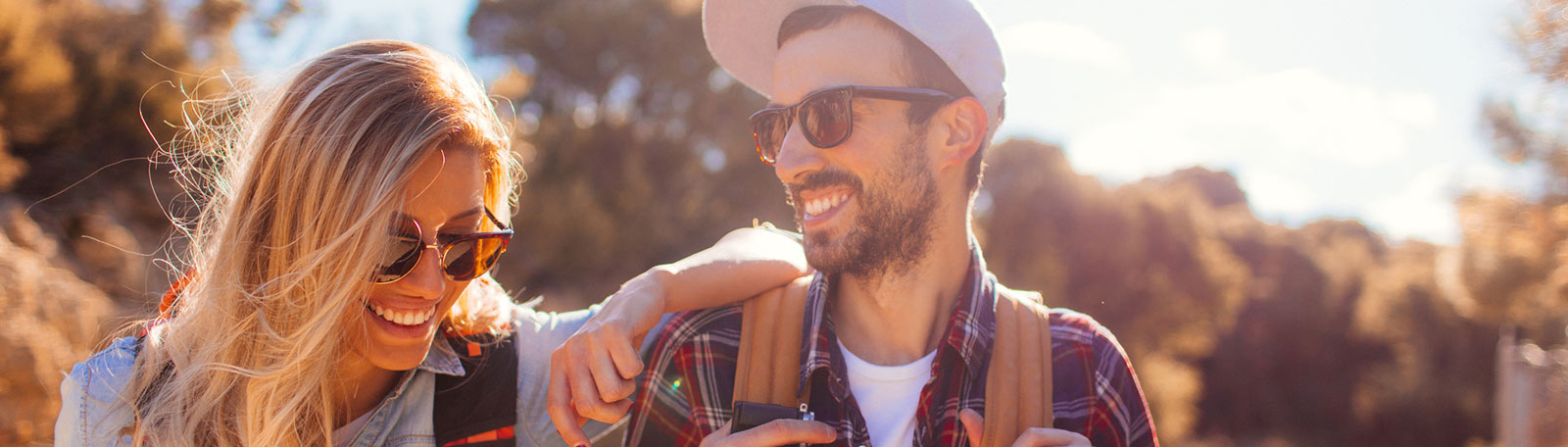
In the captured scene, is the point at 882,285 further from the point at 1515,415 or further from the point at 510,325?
the point at 1515,415

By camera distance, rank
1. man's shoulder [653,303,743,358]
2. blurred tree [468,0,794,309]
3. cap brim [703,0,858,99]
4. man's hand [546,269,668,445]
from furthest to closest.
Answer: blurred tree [468,0,794,309] < cap brim [703,0,858,99] < man's shoulder [653,303,743,358] < man's hand [546,269,668,445]

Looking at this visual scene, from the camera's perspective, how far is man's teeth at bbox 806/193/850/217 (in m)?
1.88

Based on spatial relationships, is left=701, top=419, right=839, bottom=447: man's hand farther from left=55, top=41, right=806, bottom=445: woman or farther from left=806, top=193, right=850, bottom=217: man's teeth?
left=806, top=193, right=850, bottom=217: man's teeth

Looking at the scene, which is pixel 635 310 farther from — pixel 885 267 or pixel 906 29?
pixel 906 29

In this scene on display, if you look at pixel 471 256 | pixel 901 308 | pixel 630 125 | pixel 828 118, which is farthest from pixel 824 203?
pixel 630 125

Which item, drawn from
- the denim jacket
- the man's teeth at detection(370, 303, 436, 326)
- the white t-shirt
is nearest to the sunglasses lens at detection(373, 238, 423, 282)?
the man's teeth at detection(370, 303, 436, 326)

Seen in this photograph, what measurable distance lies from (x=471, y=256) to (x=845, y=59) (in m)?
0.92

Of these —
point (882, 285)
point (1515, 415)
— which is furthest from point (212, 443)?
point (1515, 415)

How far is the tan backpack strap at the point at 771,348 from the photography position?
178 centimetres

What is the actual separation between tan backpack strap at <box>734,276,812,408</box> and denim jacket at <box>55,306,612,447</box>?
0.54 m

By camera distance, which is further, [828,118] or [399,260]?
[828,118]

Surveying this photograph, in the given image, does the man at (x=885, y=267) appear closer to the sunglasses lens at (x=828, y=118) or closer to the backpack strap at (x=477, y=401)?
the sunglasses lens at (x=828, y=118)

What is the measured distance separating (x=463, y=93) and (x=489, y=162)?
0.17 m

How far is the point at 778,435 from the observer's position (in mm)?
1534
